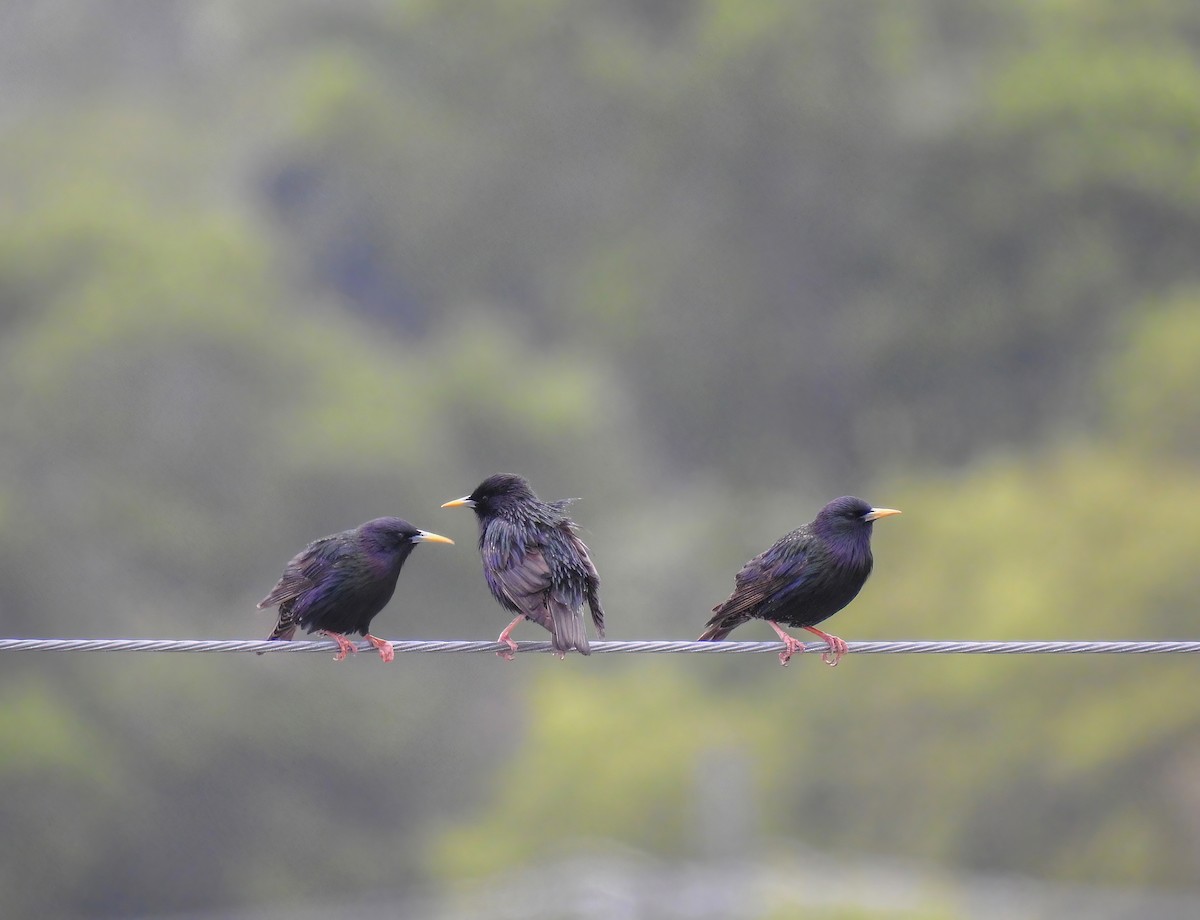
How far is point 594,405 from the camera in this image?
36.2m

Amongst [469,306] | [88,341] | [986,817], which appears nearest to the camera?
[986,817]

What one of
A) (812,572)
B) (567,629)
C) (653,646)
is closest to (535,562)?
(567,629)

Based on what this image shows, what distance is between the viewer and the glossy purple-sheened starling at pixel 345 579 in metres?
8.90

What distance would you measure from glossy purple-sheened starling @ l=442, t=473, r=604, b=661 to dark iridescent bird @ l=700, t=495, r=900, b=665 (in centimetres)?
61

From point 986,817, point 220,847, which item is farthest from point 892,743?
point 220,847

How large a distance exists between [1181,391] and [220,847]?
51.5 feet

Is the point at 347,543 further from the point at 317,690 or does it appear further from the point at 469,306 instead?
the point at 469,306

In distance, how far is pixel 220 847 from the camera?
30312 millimetres

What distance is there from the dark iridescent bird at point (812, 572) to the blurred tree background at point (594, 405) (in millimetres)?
19649

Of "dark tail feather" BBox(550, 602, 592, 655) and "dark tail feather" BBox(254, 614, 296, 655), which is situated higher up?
"dark tail feather" BBox(254, 614, 296, 655)

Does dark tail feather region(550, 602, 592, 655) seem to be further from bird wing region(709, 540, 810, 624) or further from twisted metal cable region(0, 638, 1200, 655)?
bird wing region(709, 540, 810, 624)

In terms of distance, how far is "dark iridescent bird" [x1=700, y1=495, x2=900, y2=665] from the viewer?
352 inches

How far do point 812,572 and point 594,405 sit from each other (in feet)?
89.6

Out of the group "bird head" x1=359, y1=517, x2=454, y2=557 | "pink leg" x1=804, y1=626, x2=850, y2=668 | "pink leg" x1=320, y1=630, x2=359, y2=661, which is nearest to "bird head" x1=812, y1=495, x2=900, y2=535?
"pink leg" x1=804, y1=626, x2=850, y2=668
